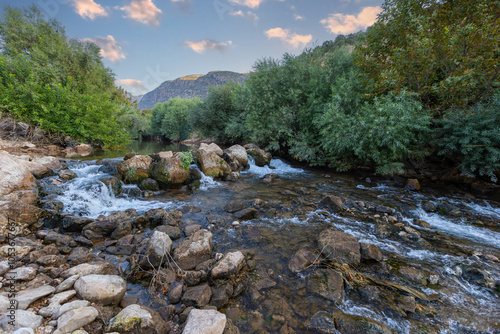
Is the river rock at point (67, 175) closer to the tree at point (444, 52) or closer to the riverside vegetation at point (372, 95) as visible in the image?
the riverside vegetation at point (372, 95)

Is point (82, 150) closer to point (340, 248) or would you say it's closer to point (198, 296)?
point (198, 296)

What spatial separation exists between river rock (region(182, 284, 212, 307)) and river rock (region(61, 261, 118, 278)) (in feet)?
5.60

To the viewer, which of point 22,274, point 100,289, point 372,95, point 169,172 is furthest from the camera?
point 372,95

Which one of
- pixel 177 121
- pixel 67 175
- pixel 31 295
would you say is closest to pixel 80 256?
Result: pixel 31 295

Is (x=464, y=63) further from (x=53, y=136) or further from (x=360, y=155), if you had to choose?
(x=53, y=136)

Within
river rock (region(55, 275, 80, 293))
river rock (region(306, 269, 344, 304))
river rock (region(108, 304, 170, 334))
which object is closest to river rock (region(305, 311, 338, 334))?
river rock (region(306, 269, 344, 304))

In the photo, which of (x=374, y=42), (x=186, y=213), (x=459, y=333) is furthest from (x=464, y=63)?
(x=186, y=213)

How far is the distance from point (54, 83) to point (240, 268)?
23.4m

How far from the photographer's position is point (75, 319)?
2.39 metres

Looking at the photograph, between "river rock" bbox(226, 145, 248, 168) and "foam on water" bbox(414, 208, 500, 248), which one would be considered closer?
"foam on water" bbox(414, 208, 500, 248)

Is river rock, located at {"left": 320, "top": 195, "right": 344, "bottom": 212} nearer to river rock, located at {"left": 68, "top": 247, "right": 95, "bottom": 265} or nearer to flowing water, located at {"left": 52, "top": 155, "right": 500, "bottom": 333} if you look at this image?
flowing water, located at {"left": 52, "top": 155, "right": 500, "bottom": 333}

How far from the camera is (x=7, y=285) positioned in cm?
313

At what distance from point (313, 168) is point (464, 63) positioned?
31.0ft

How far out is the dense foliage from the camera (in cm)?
1495
